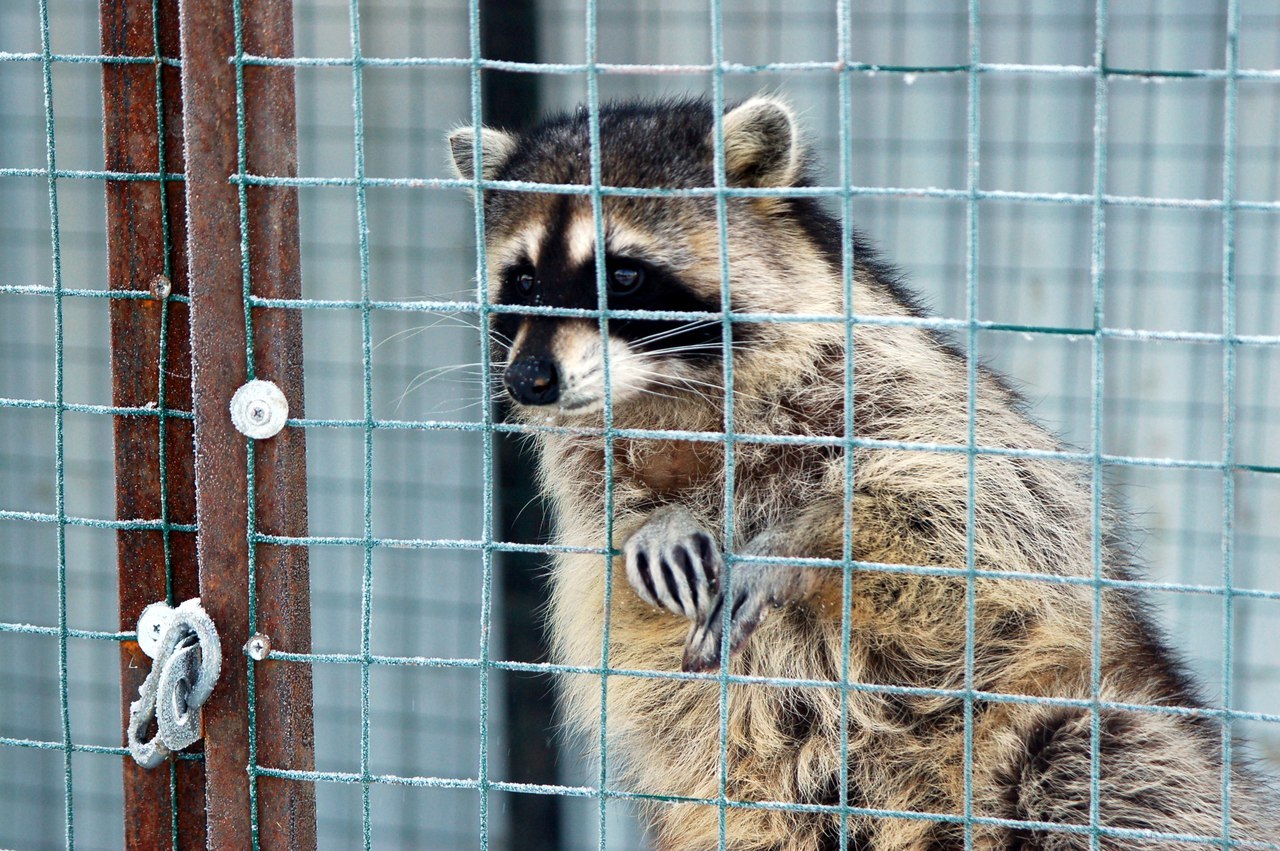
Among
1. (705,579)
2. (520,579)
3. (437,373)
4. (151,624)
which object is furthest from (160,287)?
(520,579)

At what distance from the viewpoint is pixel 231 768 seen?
2025 millimetres

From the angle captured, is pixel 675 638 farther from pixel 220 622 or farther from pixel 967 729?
pixel 220 622

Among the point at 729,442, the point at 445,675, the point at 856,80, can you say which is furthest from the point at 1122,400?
the point at 729,442

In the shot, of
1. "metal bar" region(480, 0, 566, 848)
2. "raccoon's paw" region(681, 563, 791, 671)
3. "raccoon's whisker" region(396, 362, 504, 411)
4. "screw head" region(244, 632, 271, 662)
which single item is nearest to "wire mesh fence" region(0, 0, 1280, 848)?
"metal bar" region(480, 0, 566, 848)

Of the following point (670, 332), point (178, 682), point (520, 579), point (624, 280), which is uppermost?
point (624, 280)

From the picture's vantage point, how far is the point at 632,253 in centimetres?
249

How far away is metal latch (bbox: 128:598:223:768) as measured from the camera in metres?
1.95

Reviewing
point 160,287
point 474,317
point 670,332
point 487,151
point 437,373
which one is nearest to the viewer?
point 160,287

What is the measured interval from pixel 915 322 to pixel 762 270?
89 centimetres

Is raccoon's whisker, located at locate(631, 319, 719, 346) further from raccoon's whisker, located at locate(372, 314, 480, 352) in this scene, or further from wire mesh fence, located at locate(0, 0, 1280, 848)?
wire mesh fence, located at locate(0, 0, 1280, 848)

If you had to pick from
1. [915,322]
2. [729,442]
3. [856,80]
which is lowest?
[729,442]

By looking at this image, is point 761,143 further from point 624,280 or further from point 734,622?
point 734,622

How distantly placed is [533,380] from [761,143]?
731 millimetres

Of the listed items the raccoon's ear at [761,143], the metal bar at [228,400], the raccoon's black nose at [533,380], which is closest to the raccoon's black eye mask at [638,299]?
the raccoon's black nose at [533,380]
